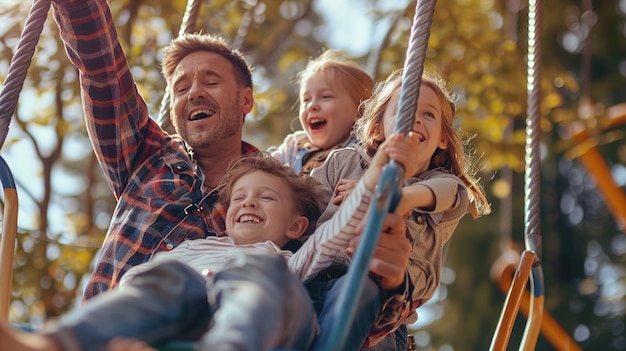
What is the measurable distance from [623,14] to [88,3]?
313 inches

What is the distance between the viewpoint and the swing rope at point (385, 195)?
2.18 m

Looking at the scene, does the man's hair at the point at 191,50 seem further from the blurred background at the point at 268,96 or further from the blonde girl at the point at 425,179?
the blurred background at the point at 268,96

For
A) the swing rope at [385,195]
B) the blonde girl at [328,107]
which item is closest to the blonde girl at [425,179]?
the swing rope at [385,195]

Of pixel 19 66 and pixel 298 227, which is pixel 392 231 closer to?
pixel 298 227

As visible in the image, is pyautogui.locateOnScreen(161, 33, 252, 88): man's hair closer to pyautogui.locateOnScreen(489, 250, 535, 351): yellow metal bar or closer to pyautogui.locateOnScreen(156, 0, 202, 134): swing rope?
pyautogui.locateOnScreen(156, 0, 202, 134): swing rope

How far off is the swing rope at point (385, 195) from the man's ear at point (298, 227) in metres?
0.45

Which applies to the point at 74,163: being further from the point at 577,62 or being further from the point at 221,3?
the point at 221,3

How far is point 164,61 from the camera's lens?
3379 millimetres

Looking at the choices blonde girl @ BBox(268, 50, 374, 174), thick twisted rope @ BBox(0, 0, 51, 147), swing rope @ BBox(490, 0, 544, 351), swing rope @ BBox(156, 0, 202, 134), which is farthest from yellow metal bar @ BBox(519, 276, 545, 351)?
thick twisted rope @ BBox(0, 0, 51, 147)

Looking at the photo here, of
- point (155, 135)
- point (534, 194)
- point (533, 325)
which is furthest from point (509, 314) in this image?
point (155, 135)

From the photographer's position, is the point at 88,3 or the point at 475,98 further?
the point at 475,98

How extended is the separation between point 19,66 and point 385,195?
823 mm

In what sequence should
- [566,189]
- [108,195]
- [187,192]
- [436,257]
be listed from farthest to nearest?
[566,189]
[108,195]
[187,192]
[436,257]

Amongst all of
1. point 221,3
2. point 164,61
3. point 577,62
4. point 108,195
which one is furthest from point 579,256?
point 164,61
